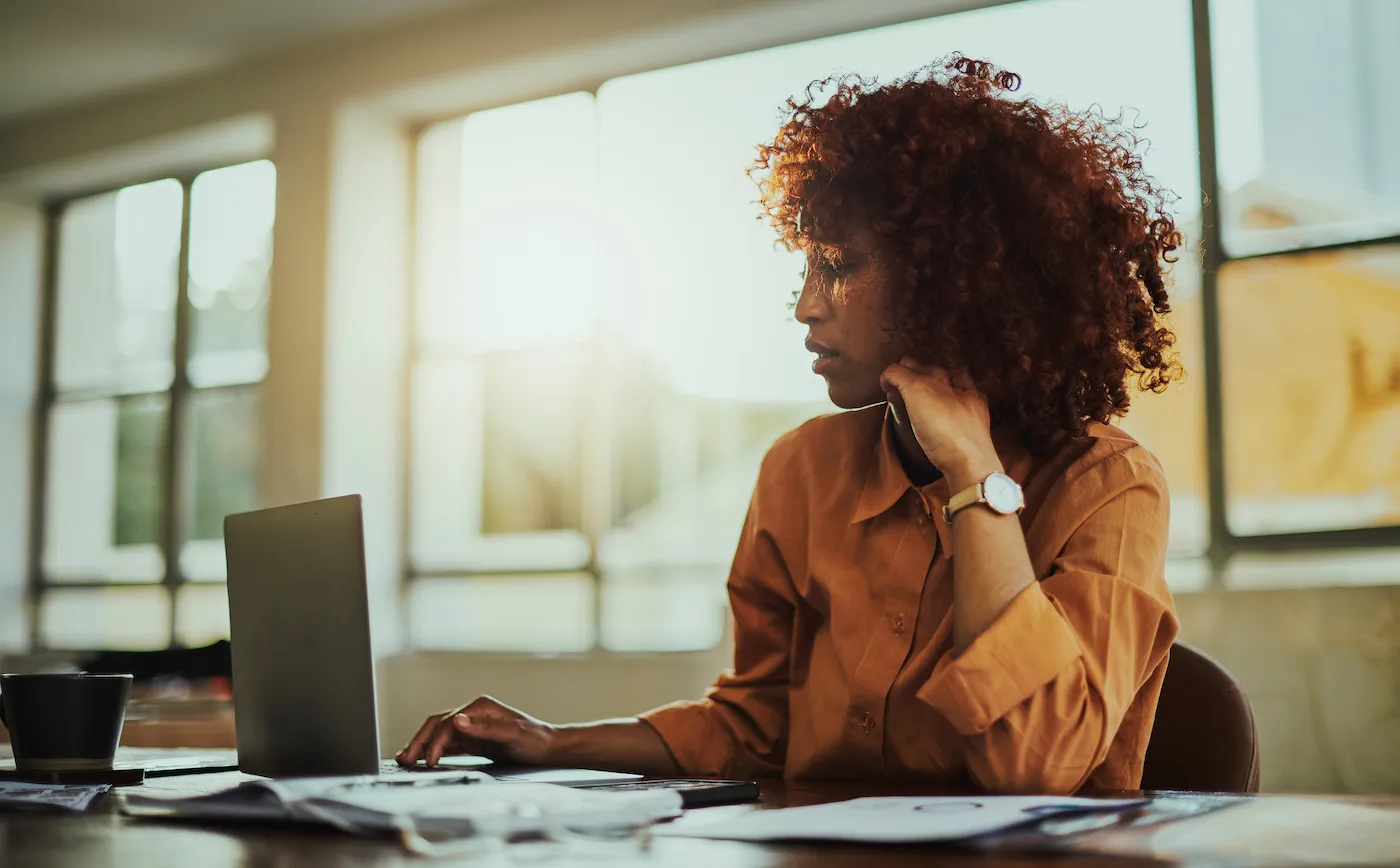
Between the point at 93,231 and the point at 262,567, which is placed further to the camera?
the point at 93,231

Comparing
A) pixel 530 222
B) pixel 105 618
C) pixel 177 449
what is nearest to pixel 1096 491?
pixel 530 222

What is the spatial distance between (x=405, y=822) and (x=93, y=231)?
5898 millimetres

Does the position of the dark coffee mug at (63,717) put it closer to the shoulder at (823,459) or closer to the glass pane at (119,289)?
the shoulder at (823,459)

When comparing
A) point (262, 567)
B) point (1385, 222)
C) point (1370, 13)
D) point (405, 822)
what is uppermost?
point (1370, 13)

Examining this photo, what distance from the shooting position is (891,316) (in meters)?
1.57

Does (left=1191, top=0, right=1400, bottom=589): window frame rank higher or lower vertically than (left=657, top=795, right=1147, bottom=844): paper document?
higher

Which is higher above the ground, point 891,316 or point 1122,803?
point 891,316

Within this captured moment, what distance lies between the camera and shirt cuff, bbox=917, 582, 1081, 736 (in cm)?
118

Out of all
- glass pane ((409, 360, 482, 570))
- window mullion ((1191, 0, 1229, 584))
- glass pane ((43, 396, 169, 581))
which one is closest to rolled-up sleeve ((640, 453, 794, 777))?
window mullion ((1191, 0, 1229, 584))

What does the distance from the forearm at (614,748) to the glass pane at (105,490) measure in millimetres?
4501

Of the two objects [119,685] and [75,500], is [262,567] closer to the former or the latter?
[119,685]

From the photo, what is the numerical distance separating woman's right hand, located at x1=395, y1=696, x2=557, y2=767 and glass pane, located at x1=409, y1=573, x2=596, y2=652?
303cm

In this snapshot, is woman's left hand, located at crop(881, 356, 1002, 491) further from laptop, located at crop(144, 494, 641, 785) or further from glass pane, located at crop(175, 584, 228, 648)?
glass pane, located at crop(175, 584, 228, 648)

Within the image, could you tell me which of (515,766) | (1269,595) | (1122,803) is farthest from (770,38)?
(1122,803)
